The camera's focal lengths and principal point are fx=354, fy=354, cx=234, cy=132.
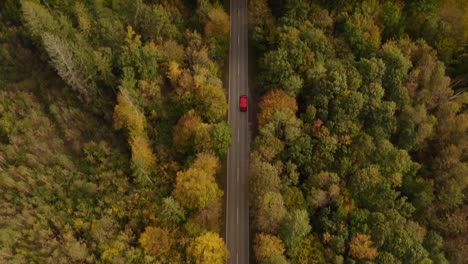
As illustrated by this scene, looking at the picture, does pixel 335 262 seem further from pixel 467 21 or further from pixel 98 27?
pixel 98 27

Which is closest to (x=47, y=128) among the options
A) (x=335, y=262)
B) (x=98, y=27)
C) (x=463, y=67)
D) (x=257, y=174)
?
(x=98, y=27)

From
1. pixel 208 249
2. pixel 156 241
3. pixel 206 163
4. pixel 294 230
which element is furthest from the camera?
pixel 206 163

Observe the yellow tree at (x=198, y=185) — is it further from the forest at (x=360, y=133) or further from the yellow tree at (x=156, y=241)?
the forest at (x=360, y=133)

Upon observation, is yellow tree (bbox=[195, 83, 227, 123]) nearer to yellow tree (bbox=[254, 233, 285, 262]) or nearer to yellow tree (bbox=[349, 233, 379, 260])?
yellow tree (bbox=[254, 233, 285, 262])

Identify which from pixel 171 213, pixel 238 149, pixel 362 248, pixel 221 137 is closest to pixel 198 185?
pixel 171 213

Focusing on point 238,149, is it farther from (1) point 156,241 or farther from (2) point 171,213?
(1) point 156,241

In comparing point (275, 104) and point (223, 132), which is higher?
point (275, 104)

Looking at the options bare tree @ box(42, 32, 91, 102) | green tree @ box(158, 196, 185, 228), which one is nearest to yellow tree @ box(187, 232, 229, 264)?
green tree @ box(158, 196, 185, 228)

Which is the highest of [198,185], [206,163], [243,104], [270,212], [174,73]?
[174,73]
